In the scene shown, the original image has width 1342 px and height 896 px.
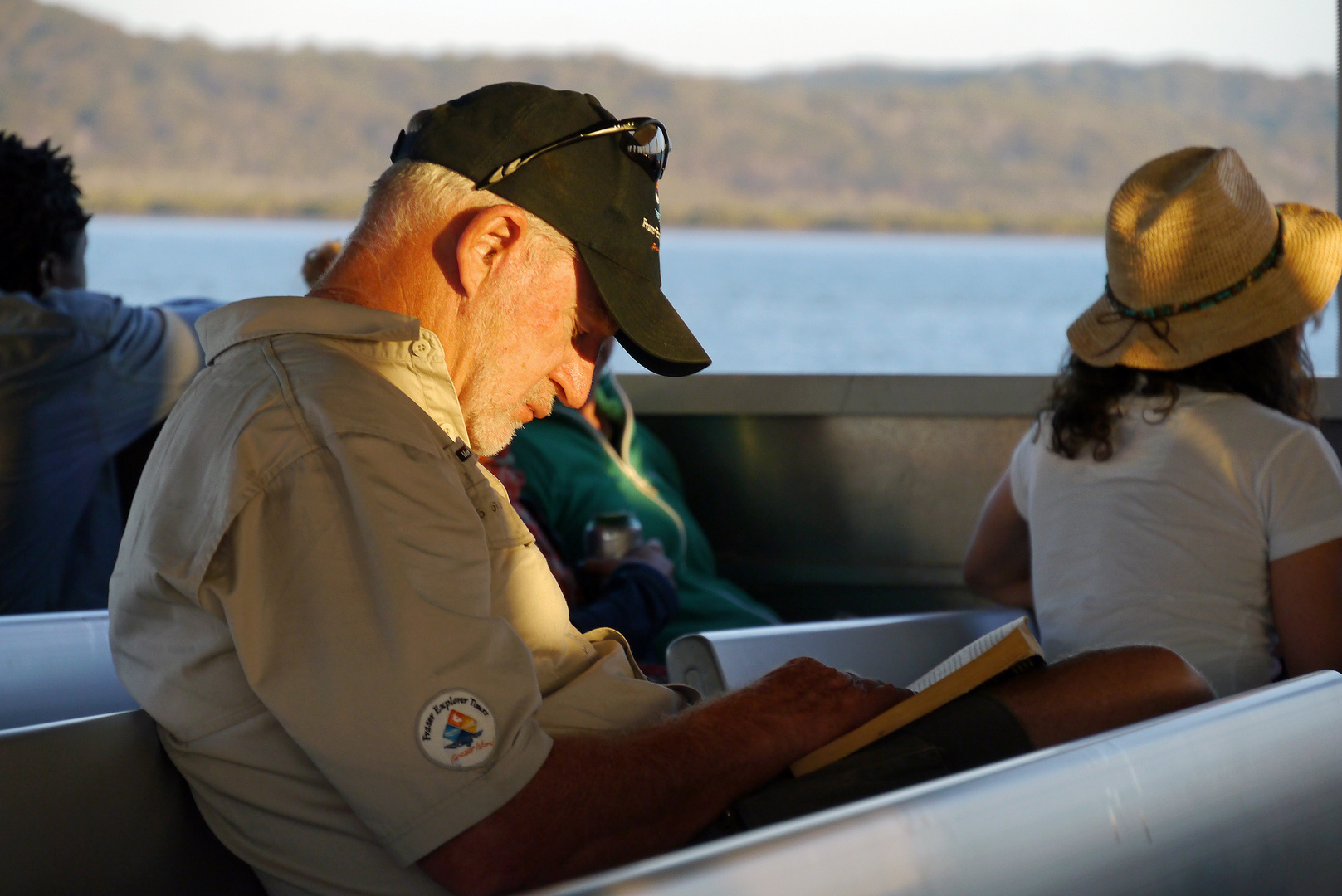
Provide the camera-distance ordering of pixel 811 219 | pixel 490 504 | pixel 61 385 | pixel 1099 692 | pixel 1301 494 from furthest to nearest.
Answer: pixel 811 219
pixel 61 385
pixel 1301 494
pixel 1099 692
pixel 490 504

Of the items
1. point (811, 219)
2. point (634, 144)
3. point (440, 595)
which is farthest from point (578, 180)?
point (811, 219)

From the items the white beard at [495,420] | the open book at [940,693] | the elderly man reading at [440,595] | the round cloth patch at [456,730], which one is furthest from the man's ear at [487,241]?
the open book at [940,693]

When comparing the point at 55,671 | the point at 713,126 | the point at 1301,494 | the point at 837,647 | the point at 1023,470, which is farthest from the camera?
the point at 713,126

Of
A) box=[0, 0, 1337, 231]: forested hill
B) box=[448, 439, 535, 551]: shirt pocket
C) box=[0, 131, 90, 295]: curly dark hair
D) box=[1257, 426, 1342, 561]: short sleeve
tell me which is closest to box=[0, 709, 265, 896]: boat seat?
box=[448, 439, 535, 551]: shirt pocket

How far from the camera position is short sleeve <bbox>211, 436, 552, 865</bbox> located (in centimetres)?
98

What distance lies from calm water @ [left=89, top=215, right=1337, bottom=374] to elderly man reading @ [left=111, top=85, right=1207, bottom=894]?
70.8ft

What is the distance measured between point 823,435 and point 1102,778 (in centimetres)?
224

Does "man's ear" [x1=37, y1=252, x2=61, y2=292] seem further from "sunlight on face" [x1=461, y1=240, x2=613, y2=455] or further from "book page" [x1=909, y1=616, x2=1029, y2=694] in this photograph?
"book page" [x1=909, y1=616, x2=1029, y2=694]

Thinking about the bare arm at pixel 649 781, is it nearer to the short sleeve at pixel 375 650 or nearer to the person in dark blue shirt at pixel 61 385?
the short sleeve at pixel 375 650

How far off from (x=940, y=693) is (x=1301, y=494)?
0.80m

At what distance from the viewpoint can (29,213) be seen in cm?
263

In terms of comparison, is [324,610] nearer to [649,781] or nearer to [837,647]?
A: [649,781]

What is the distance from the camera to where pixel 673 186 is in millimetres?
54969

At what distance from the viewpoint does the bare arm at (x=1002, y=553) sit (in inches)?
90.0
